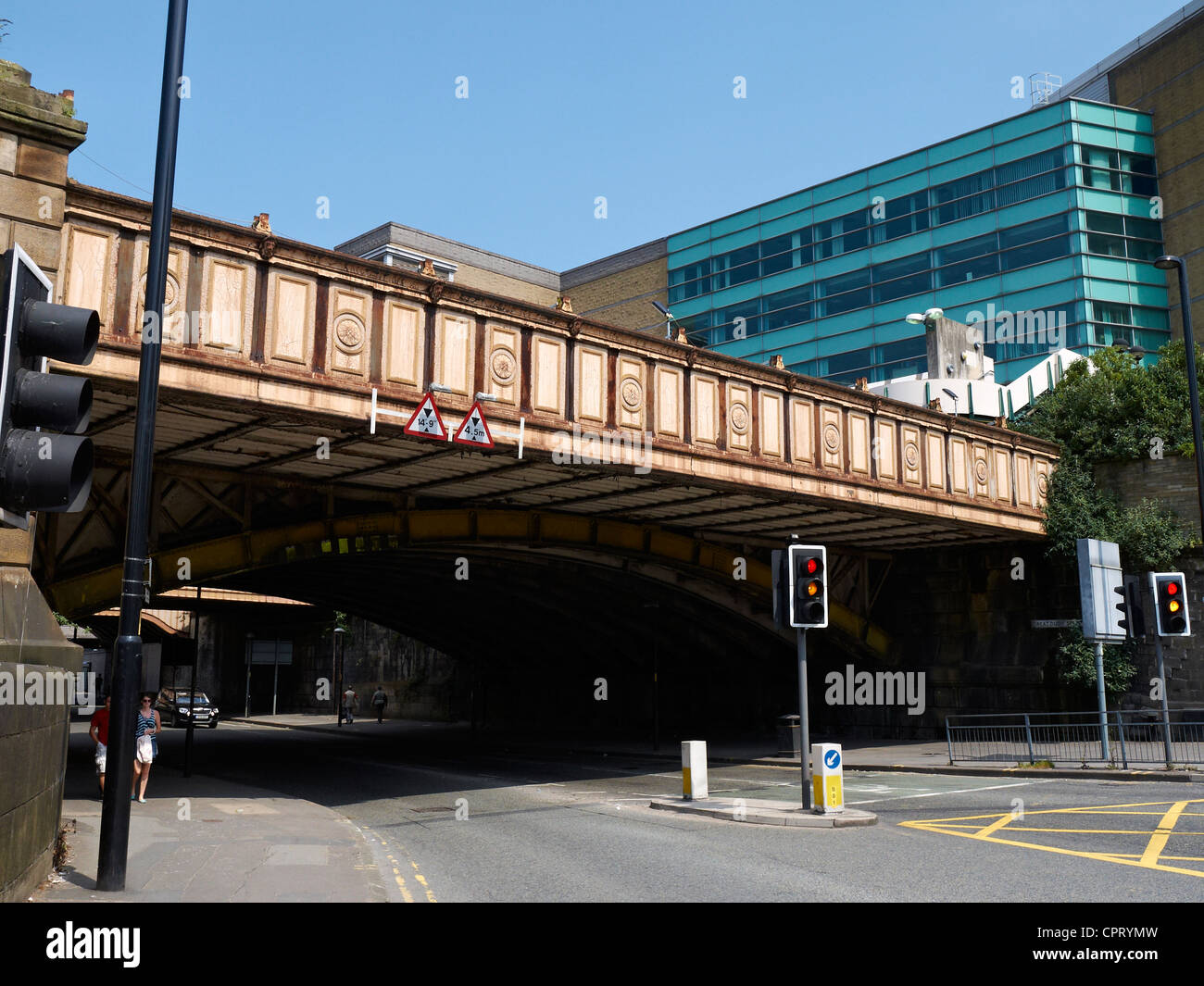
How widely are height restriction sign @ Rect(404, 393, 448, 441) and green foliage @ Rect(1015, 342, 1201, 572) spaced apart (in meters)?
20.8

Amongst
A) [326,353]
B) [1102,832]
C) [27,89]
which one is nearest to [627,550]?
[326,353]

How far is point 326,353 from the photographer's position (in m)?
16.2

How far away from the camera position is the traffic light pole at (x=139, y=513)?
354 inches

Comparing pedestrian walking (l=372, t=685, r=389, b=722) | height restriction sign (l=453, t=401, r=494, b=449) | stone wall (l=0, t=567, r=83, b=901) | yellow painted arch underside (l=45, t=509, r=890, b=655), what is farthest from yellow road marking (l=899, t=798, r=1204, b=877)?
pedestrian walking (l=372, t=685, r=389, b=722)

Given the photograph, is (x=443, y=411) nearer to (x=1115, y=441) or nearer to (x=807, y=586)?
(x=807, y=586)

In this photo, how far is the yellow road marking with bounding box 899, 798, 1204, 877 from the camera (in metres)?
11.0

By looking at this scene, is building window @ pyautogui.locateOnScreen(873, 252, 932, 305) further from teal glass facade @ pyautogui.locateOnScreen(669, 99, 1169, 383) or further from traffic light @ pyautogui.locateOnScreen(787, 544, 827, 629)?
traffic light @ pyautogui.locateOnScreen(787, 544, 827, 629)

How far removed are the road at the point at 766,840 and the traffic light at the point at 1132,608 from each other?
337 centimetres

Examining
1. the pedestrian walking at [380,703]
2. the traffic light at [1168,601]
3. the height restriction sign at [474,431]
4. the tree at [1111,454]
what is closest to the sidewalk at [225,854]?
the height restriction sign at [474,431]

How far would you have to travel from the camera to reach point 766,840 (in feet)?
43.7

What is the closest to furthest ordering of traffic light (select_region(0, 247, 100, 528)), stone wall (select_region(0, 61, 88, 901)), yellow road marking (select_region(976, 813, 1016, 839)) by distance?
traffic light (select_region(0, 247, 100, 528)) < stone wall (select_region(0, 61, 88, 901)) < yellow road marking (select_region(976, 813, 1016, 839))

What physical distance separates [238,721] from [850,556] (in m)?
36.8

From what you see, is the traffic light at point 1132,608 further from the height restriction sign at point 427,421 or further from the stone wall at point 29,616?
the stone wall at point 29,616
